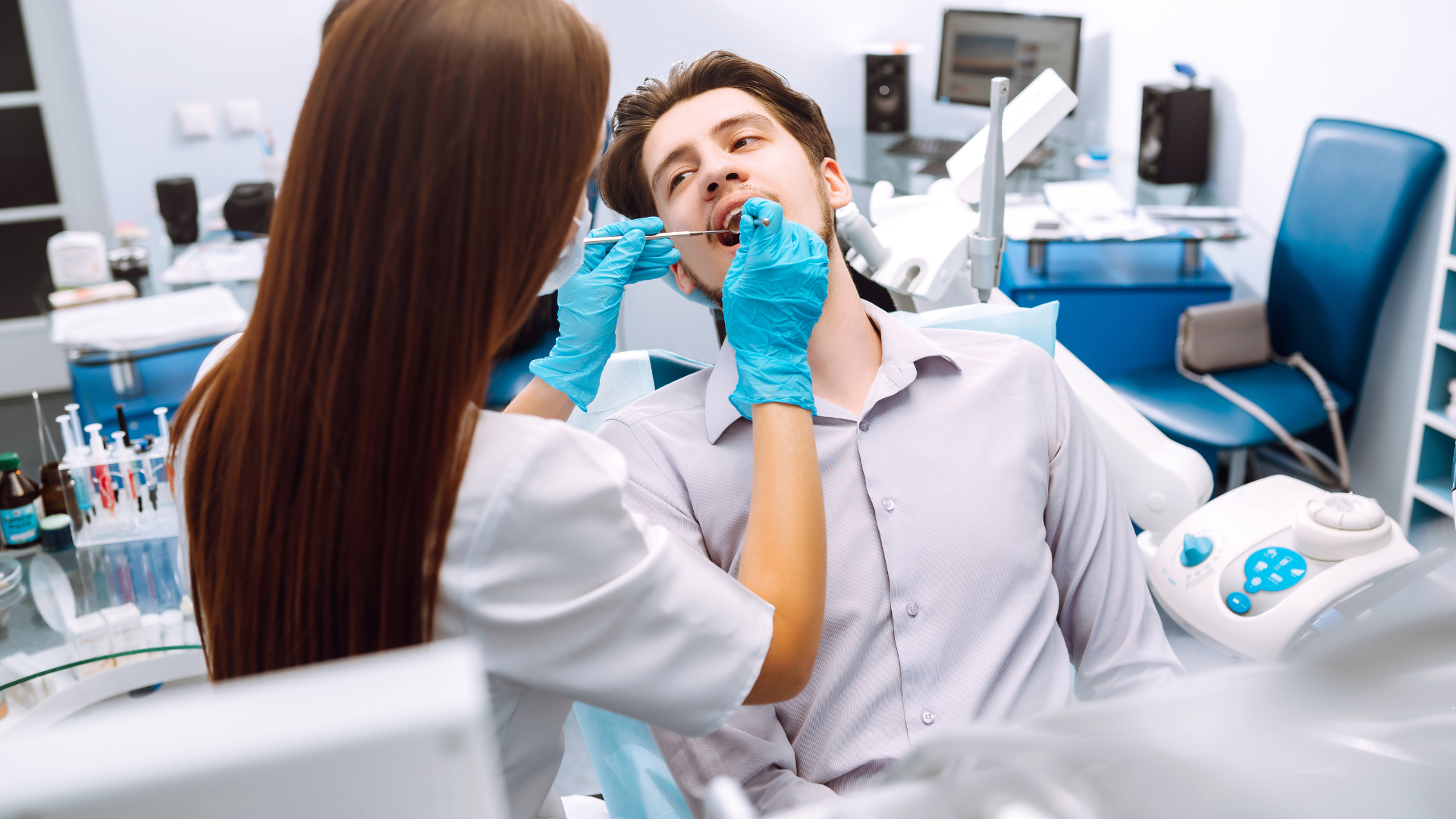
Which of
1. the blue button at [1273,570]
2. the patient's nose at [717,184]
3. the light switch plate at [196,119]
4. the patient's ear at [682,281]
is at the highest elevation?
the patient's nose at [717,184]

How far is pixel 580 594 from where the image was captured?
798 millimetres

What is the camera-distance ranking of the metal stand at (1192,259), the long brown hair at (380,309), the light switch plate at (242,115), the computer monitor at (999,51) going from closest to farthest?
1. the long brown hair at (380,309)
2. the metal stand at (1192,259)
3. the computer monitor at (999,51)
4. the light switch plate at (242,115)

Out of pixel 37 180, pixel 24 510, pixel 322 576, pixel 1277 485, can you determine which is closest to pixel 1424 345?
pixel 1277 485

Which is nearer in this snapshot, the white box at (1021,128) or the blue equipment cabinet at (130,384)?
the white box at (1021,128)

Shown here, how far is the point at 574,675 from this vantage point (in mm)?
806

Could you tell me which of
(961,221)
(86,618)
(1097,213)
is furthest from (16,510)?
(1097,213)

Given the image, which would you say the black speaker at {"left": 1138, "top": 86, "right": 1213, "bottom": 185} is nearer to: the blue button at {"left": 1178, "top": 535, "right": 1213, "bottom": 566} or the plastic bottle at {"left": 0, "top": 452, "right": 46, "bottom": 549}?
the blue button at {"left": 1178, "top": 535, "right": 1213, "bottom": 566}

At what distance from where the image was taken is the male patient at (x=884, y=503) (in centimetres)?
121

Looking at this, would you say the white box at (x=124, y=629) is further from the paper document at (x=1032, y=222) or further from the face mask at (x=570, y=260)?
the paper document at (x=1032, y=222)

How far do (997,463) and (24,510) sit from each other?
5.48 ft

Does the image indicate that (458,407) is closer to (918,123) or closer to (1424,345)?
(1424,345)

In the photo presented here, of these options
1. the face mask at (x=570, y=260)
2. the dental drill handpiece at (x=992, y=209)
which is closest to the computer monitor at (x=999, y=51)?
the dental drill handpiece at (x=992, y=209)

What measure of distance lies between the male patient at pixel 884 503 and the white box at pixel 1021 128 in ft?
1.33

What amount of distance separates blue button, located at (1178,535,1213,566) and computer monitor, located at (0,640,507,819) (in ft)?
3.99
